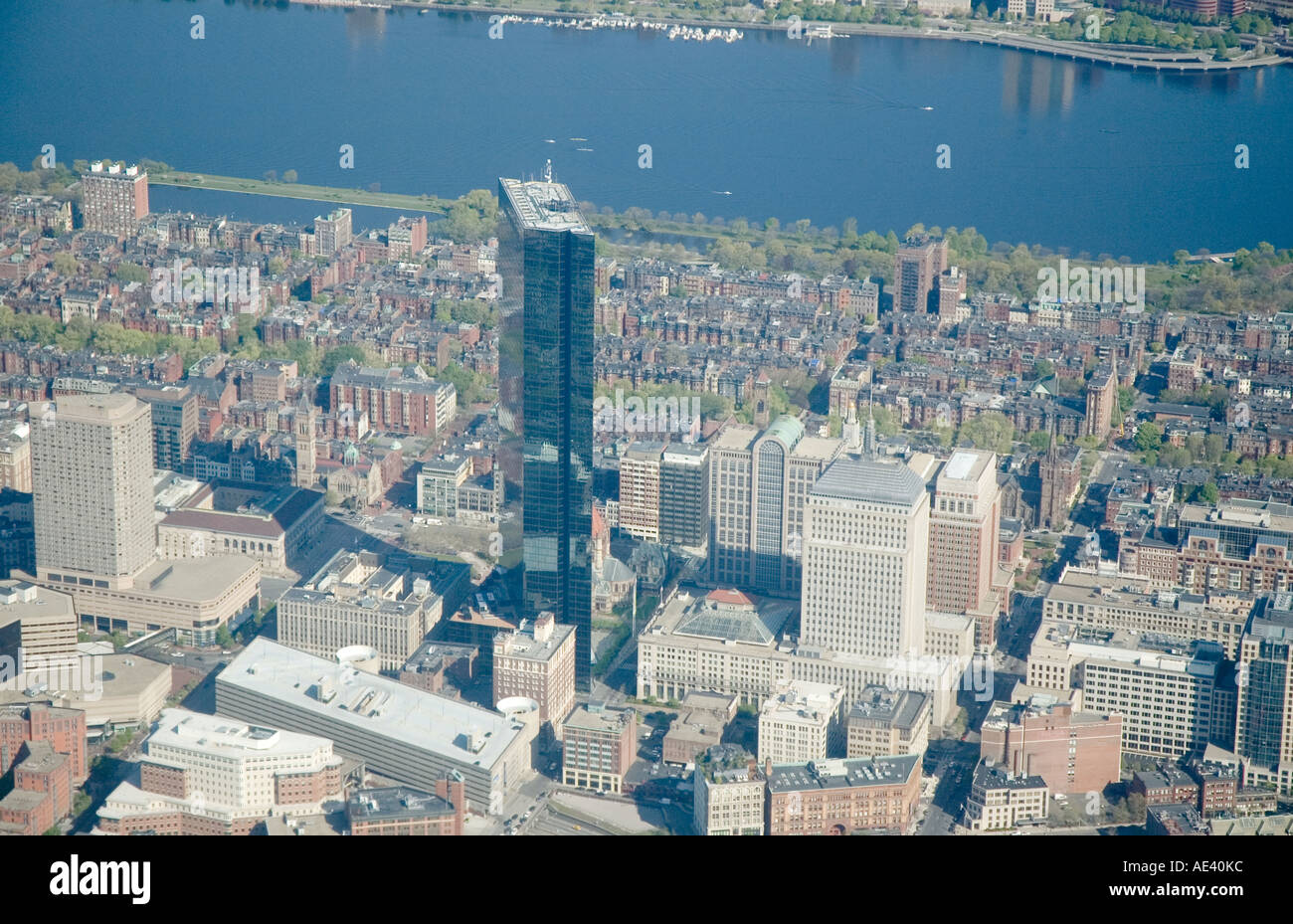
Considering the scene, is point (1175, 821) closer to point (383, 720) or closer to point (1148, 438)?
point (383, 720)

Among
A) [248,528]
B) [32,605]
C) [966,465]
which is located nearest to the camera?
[32,605]

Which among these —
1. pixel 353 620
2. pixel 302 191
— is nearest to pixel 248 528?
pixel 353 620

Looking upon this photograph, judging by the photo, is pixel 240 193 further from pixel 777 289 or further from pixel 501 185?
pixel 501 185

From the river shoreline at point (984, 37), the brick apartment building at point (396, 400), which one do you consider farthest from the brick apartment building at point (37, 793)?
the river shoreline at point (984, 37)

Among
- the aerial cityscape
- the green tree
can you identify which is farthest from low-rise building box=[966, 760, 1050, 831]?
the green tree


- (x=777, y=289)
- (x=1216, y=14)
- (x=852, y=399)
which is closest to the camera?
(x=852, y=399)

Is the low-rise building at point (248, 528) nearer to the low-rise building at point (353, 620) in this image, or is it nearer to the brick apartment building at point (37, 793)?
the low-rise building at point (353, 620)

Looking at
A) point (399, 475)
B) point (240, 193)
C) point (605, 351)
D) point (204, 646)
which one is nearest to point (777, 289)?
point (605, 351)
